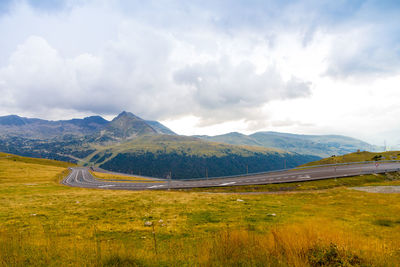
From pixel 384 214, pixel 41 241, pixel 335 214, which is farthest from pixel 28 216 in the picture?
pixel 384 214

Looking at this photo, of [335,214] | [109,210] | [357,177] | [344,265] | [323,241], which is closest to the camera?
[344,265]

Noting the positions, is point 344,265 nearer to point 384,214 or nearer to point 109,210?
point 384,214

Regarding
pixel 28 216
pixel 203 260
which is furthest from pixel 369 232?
pixel 28 216

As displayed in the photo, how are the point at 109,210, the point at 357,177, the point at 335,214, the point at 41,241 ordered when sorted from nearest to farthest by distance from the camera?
the point at 41,241
the point at 335,214
the point at 109,210
the point at 357,177

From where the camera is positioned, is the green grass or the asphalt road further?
the asphalt road

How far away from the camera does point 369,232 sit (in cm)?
1180

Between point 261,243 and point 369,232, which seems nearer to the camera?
point 261,243

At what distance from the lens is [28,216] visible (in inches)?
615

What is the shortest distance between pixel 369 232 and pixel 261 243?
9.72 metres

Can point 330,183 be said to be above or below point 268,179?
above

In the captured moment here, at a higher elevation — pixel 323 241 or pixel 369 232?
pixel 323 241

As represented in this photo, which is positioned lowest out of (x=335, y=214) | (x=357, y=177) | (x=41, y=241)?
(x=357, y=177)

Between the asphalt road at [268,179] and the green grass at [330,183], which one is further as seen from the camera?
the asphalt road at [268,179]

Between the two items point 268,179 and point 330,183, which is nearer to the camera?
point 330,183
